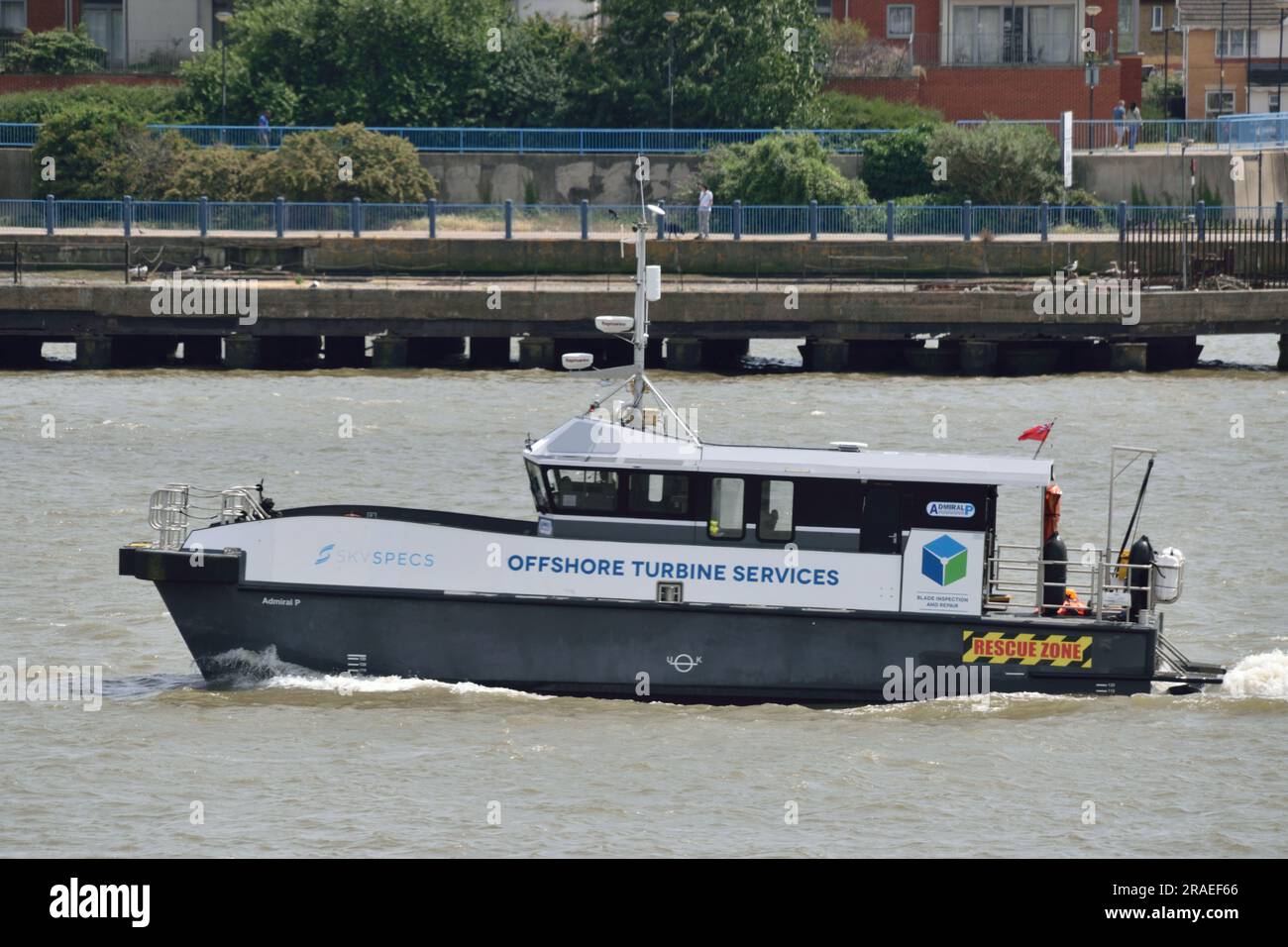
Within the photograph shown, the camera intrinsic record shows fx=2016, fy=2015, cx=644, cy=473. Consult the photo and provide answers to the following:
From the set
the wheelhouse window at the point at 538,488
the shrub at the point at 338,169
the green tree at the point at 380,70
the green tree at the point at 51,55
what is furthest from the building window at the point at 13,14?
the wheelhouse window at the point at 538,488

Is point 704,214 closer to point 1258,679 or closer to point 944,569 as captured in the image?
point 1258,679

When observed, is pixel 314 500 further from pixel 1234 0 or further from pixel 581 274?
pixel 1234 0

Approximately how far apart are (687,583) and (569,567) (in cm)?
113

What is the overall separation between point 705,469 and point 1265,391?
2557 cm

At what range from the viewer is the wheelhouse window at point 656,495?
19156 millimetres

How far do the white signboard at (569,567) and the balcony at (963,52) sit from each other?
46.9 m

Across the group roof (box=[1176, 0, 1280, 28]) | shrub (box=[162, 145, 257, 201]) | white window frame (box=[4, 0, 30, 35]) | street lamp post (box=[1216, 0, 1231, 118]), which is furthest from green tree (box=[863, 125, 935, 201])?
roof (box=[1176, 0, 1280, 28])

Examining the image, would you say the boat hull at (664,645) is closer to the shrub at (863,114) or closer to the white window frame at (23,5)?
the shrub at (863,114)

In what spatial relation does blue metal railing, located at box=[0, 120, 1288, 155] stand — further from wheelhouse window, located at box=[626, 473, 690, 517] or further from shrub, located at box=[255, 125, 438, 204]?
wheelhouse window, located at box=[626, 473, 690, 517]

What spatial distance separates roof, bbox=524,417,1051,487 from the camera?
62.1ft

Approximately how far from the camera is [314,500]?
28.7 metres

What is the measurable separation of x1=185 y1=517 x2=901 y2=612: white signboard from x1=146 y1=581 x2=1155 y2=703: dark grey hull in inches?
6.1
